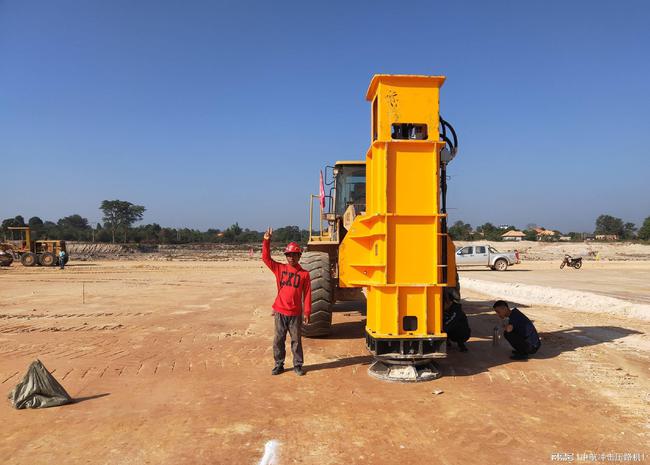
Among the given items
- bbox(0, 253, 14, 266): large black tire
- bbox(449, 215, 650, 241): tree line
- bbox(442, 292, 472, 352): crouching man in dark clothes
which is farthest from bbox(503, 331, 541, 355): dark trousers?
bbox(449, 215, 650, 241): tree line

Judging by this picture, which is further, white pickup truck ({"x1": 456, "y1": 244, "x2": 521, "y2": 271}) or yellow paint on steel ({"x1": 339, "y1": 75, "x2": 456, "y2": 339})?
white pickup truck ({"x1": 456, "y1": 244, "x2": 521, "y2": 271})

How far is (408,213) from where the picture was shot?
595 cm

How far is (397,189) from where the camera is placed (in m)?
5.97

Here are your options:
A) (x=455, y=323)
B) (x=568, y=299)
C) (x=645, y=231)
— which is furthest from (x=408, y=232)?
(x=645, y=231)

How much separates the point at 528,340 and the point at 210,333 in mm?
5508

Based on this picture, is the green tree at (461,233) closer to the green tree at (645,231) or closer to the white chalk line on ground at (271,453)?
the green tree at (645,231)

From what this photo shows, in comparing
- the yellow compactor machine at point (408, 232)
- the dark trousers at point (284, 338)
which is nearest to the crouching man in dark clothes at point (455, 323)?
the yellow compactor machine at point (408, 232)

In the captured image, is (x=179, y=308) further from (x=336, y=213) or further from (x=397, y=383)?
(x=397, y=383)

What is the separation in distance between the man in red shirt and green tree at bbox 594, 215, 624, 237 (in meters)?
93.0

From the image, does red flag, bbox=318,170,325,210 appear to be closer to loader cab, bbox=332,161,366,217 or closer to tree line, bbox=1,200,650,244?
loader cab, bbox=332,161,366,217

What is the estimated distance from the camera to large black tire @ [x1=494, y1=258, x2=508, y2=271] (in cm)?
2950

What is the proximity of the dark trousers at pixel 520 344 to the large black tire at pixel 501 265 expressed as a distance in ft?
78.1

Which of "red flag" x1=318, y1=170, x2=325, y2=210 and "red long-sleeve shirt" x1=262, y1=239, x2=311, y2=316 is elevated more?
"red flag" x1=318, y1=170, x2=325, y2=210

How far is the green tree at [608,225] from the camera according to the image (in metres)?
86.3
